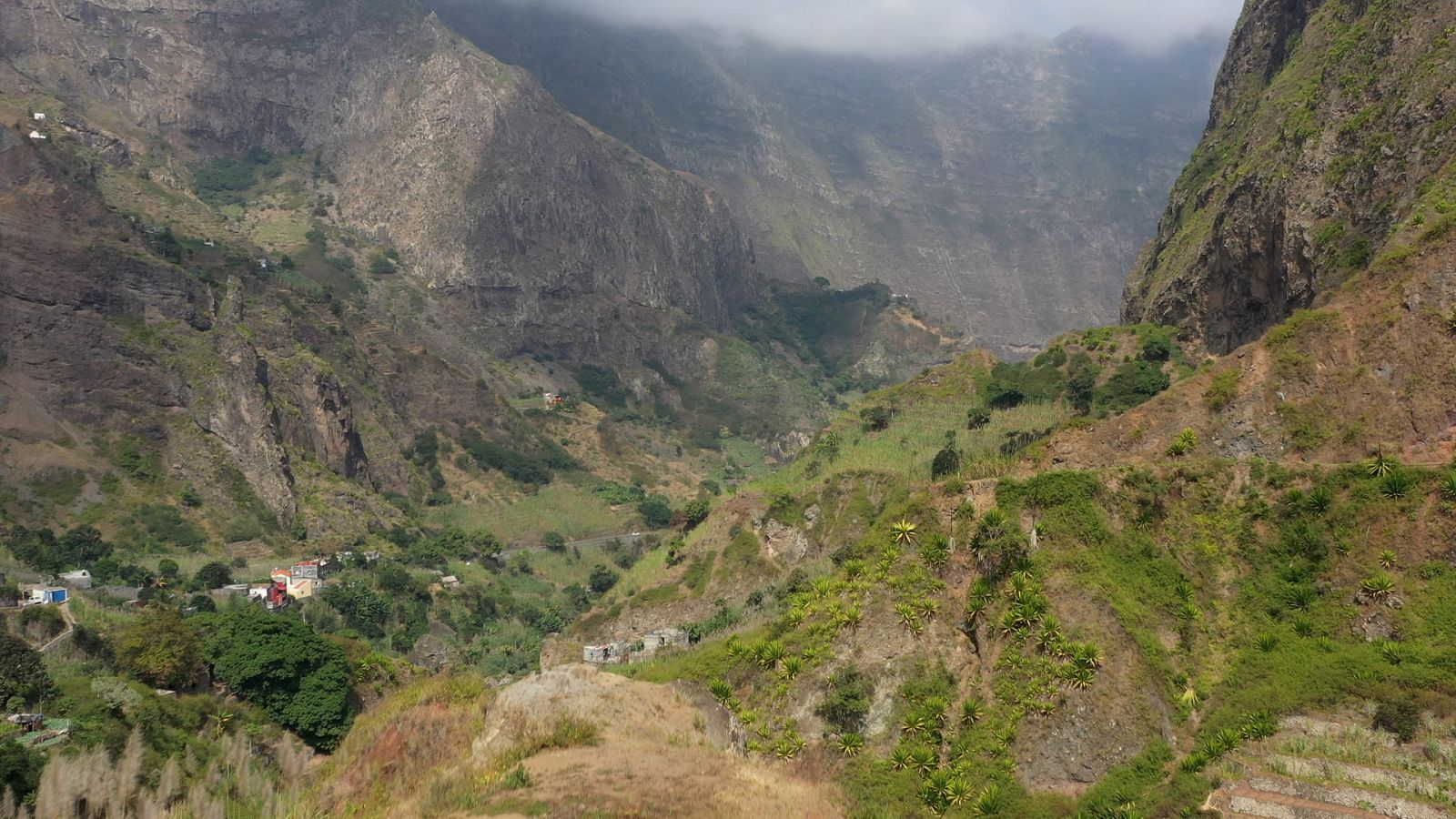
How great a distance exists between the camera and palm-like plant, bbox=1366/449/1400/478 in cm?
3644

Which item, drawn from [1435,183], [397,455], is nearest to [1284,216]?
[1435,183]

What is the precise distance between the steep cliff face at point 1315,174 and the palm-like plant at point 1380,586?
1749 centimetres

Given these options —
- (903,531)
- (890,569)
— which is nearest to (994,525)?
(903,531)

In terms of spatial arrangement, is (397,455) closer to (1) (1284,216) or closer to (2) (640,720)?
(1) (1284,216)

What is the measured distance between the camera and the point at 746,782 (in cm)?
2967

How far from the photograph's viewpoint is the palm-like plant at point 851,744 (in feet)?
117

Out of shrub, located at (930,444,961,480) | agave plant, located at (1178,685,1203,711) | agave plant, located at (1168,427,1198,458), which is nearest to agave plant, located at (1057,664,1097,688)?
agave plant, located at (1178,685,1203,711)

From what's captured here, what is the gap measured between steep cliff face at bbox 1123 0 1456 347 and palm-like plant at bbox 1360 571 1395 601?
57.4ft

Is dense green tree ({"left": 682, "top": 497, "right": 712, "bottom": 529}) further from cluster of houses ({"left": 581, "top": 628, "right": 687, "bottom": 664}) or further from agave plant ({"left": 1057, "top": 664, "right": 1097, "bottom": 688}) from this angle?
agave plant ({"left": 1057, "top": 664, "right": 1097, "bottom": 688})

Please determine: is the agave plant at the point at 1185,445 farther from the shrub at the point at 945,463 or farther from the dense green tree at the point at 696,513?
the dense green tree at the point at 696,513

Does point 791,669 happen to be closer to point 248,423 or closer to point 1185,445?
point 1185,445

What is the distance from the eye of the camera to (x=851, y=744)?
35906 millimetres

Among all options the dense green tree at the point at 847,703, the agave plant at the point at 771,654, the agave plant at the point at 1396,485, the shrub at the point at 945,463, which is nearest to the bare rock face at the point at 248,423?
the shrub at the point at 945,463

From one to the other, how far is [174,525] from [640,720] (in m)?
88.9
